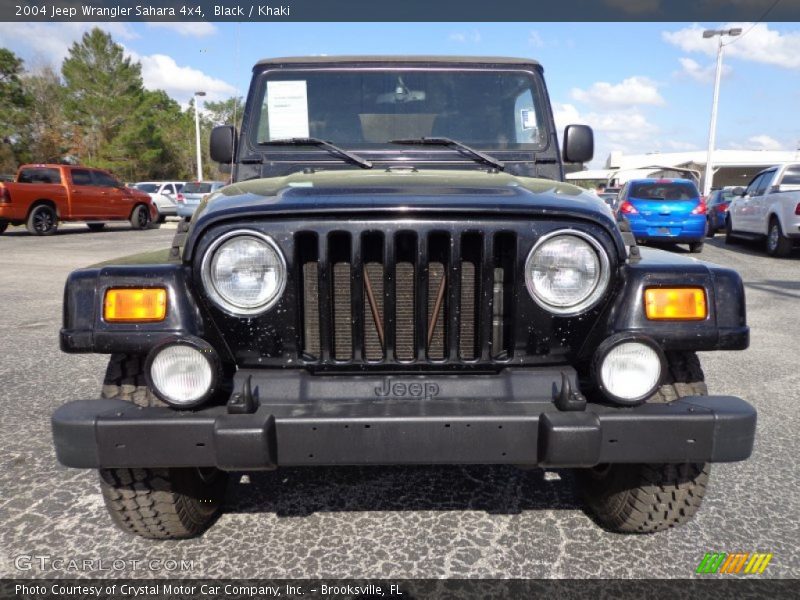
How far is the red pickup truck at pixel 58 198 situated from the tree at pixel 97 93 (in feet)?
98.3

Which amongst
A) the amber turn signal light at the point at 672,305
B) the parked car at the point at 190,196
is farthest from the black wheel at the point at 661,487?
the parked car at the point at 190,196

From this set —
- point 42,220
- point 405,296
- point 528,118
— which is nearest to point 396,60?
point 528,118

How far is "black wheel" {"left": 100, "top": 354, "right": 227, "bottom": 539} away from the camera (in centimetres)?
200

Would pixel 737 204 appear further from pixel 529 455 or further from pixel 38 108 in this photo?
pixel 38 108

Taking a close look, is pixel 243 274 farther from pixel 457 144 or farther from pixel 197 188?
pixel 197 188

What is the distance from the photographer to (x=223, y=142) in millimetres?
3152

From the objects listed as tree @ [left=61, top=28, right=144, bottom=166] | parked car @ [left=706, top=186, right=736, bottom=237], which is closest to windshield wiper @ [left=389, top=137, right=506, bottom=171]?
parked car @ [left=706, top=186, right=736, bottom=237]

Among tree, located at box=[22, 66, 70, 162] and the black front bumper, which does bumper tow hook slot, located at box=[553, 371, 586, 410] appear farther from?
tree, located at box=[22, 66, 70, 162]

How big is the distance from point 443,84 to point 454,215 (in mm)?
1537

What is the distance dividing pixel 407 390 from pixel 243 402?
513mm

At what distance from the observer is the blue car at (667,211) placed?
1107cm

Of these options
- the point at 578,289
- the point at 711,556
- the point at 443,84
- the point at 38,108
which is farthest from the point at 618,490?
the point at 38,108

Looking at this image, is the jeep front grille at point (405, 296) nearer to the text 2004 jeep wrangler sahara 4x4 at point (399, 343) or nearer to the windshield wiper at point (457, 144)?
the text 2004 jeep wrangler sahara 4x4 at point (399, 343)

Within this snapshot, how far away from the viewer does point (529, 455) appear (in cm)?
176
